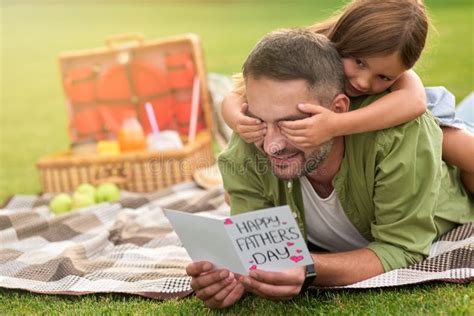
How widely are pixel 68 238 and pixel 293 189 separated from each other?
152cm

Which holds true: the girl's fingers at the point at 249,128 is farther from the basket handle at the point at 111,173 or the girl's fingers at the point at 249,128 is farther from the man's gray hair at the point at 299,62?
the basket handle at the point at 111,173

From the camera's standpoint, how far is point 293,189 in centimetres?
294

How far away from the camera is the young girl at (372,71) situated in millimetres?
2617

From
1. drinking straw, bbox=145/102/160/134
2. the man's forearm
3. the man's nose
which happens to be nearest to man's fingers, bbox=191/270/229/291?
the man's forearm

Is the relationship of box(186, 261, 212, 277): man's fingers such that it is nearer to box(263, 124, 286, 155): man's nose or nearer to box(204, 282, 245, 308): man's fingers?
box(204, 282, 245, 308): man's fingers

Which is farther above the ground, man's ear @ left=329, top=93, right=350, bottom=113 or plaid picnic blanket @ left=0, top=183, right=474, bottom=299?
man's ear @ left=329, top=93, right=350, bottom=113

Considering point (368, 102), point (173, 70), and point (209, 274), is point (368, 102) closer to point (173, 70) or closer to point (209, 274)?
point (209, 274)

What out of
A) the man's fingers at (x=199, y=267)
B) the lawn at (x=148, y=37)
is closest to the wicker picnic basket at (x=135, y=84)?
the lawn at (x=148, y=37)

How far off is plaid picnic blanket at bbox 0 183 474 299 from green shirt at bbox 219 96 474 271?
125mm

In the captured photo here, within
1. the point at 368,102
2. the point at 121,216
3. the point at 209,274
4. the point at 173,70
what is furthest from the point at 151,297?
the point at 173,70

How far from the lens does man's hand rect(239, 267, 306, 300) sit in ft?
8.03

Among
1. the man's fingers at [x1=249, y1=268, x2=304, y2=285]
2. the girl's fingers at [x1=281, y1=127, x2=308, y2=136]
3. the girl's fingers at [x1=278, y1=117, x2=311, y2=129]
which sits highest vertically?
the girl's fingers at [x1=278, y1=117, x2=311, y2=129]

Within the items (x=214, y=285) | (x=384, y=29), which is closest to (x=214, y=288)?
(x=214, y=285)

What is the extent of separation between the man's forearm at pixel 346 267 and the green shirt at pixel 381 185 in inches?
1.6
